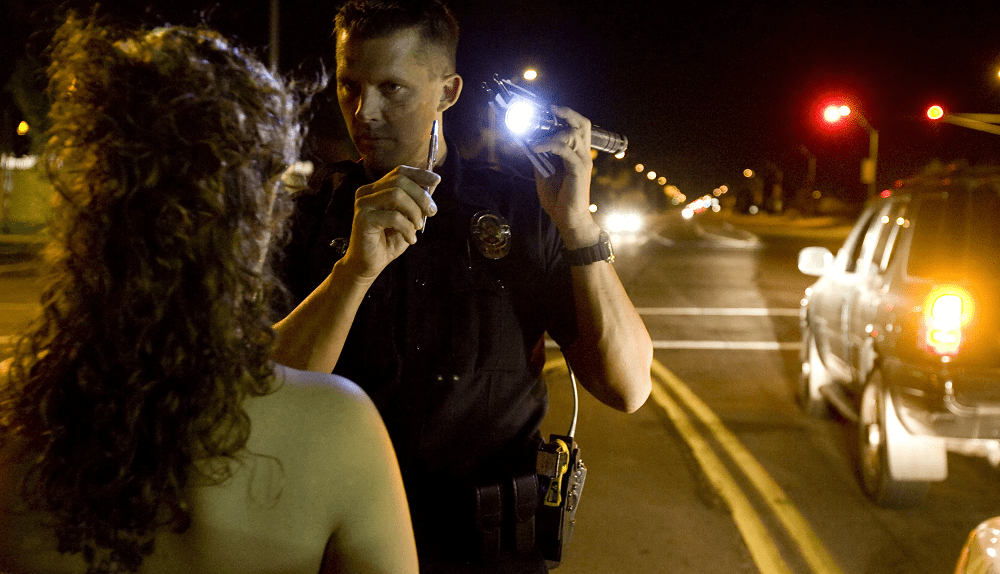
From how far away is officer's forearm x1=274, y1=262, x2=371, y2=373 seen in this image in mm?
1944

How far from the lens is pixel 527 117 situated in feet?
6.62

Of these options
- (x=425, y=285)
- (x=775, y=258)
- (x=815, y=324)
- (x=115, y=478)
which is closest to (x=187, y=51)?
(x=115, y=478)

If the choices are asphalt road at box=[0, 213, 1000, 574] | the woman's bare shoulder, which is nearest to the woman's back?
the woman's bare shoulder

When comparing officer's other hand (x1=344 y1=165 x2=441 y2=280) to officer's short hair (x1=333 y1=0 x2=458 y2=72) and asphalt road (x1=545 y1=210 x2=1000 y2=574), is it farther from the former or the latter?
asphalt road (x1=545 y1=210 x2=1000 y2=574)

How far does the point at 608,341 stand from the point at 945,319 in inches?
132

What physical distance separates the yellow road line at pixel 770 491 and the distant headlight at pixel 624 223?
140 ft

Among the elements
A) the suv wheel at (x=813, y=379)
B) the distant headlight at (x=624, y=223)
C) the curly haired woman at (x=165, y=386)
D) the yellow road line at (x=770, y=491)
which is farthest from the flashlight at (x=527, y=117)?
the distant headlight at (x=624, y=223)

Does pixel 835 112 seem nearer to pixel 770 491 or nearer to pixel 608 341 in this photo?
pixel 770 491

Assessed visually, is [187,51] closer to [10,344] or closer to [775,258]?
[10,344]

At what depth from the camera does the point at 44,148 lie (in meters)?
1.37

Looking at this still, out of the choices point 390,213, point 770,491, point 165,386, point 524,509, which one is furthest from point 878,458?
point 165,386

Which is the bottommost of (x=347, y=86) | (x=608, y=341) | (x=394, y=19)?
(x=608, y=341)

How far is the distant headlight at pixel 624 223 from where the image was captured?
50.8 m

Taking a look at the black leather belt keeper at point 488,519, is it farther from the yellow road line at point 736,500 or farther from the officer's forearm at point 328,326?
the yellow road line at point 736,500
